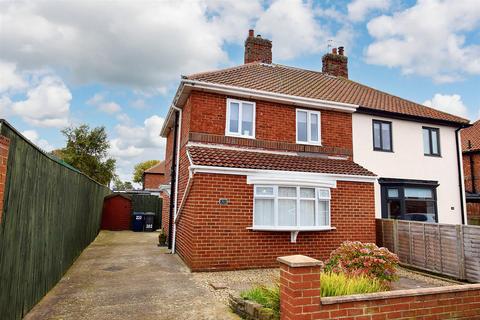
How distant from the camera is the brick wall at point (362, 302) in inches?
147

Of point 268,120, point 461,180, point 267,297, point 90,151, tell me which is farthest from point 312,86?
point 90,151

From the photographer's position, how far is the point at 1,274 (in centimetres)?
387

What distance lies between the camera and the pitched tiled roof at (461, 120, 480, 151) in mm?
19266

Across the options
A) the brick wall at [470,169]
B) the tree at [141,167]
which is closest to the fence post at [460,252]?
the brick wall at [470,169]

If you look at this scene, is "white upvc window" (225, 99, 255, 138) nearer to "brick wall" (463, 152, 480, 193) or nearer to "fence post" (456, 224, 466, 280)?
"fence post" (456, 224, 466, 280)

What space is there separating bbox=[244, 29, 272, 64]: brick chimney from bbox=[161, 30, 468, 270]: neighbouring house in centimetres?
140

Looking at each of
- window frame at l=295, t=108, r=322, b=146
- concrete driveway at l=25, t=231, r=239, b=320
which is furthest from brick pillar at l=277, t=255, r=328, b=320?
window frame at l=295, t=108, r=322, b=146

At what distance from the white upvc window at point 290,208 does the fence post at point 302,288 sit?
16.0 ft

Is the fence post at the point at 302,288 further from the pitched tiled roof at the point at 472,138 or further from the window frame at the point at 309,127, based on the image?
the pitched tiled roof at the point at 472,138

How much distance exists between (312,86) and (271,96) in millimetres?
3563

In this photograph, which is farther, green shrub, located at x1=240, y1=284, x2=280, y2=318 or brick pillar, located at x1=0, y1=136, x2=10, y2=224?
green shrub, located at x1=240, y1=284, x2=280, y2=318

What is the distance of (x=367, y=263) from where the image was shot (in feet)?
17.9

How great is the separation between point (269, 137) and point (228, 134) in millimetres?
1515

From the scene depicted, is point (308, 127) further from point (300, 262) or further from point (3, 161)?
point (3, 161)
